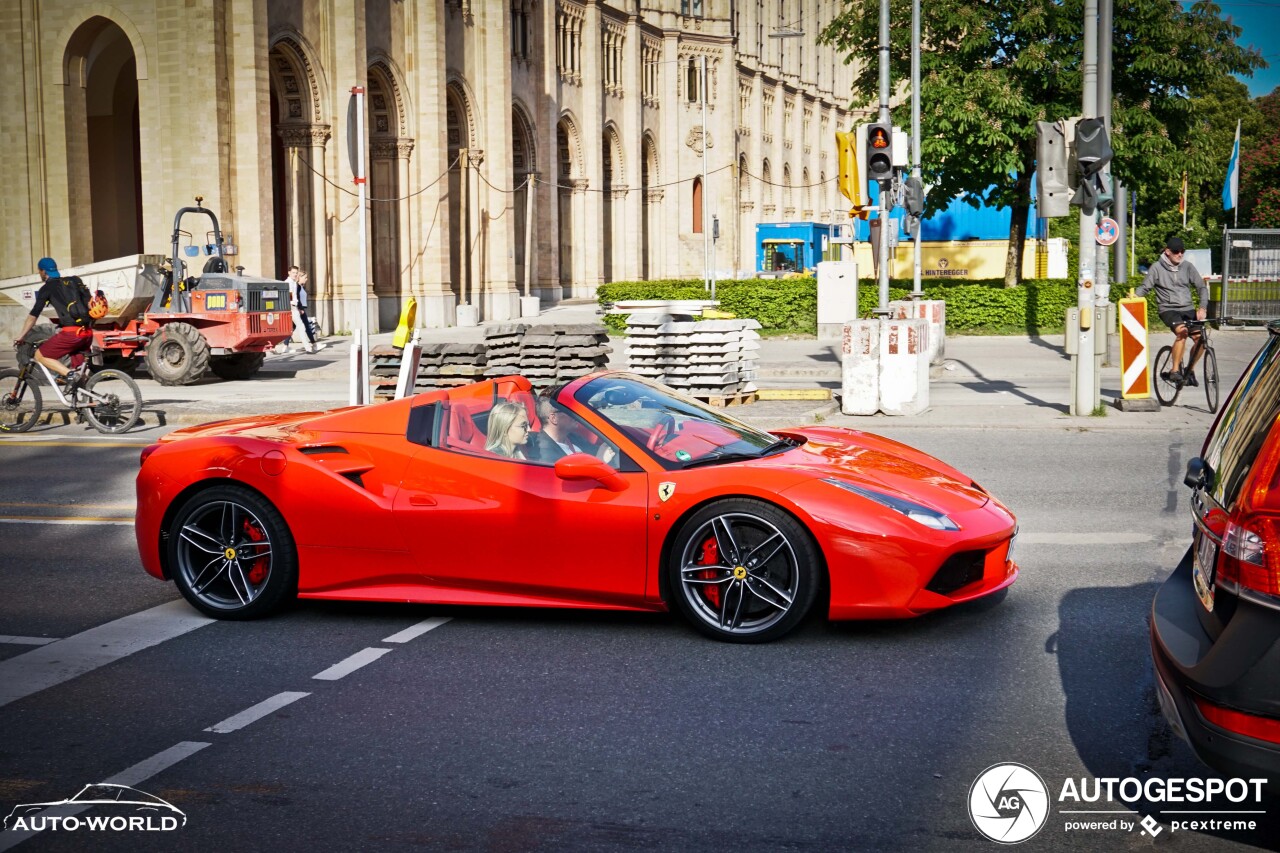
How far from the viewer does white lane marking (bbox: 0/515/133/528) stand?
33.3 feet

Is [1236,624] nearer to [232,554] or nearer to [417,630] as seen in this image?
[417,630]

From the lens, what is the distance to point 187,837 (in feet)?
14.0

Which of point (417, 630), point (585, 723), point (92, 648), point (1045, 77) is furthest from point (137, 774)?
point (1045, 77)

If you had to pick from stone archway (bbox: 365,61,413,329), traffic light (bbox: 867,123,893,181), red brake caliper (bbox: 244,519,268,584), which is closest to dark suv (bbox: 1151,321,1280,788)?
red brake caliper (bbox: 244,519,268,584)

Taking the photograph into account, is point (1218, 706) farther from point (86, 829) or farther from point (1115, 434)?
point (1115, 434)

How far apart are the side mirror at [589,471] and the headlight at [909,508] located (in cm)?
96

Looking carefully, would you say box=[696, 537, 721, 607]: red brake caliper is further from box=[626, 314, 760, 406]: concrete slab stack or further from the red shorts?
the red shorts

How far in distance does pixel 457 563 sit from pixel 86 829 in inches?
99.6

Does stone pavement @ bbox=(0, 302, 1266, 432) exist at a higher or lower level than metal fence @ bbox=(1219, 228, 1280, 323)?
lower

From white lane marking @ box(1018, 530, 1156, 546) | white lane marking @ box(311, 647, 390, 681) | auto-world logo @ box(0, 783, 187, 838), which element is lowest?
auto-world logo @ box(0, 783, 187, 838)

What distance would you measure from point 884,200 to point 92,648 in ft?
48.8

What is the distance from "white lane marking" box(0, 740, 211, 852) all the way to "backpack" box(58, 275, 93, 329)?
11801 mm

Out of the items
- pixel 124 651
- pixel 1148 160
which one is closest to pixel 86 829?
pixel 124 651

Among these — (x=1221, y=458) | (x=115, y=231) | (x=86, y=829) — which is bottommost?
(x=86, y=829)
